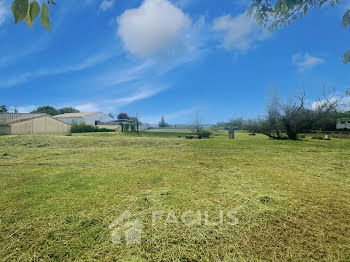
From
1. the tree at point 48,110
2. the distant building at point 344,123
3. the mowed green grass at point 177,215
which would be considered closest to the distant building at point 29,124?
the mowed green grass at point 177,215

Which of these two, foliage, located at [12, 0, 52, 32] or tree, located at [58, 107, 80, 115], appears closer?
foliage, located at [12, 0, 52, 32]

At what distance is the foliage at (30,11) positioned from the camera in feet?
1.59

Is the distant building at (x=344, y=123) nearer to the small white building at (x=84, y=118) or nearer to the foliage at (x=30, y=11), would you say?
the foliage at (x=30, y=11)

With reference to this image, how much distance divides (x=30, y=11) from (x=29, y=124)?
20259 mm

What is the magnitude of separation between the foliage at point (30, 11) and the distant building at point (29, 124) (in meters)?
19.6

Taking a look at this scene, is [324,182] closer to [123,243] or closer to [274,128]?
[123,243]

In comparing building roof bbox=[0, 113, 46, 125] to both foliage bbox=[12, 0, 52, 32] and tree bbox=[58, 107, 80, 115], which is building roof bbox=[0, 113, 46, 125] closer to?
foliage bbox=[12, 0, 52, 32]

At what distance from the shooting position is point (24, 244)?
1209 millimetres

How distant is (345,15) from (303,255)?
1.44m

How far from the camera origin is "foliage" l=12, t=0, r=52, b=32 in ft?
1.59

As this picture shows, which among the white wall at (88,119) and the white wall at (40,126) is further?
the white wall at (88,119)

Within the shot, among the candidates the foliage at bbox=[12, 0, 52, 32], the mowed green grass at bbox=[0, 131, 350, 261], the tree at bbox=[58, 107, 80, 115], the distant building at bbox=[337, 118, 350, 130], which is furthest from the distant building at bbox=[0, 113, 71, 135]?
the distant building at bbox=[337, 118, 350, 130]

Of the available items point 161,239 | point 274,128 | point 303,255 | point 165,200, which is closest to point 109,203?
point 165,200

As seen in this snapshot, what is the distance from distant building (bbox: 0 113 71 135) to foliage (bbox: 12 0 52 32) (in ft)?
64.3
